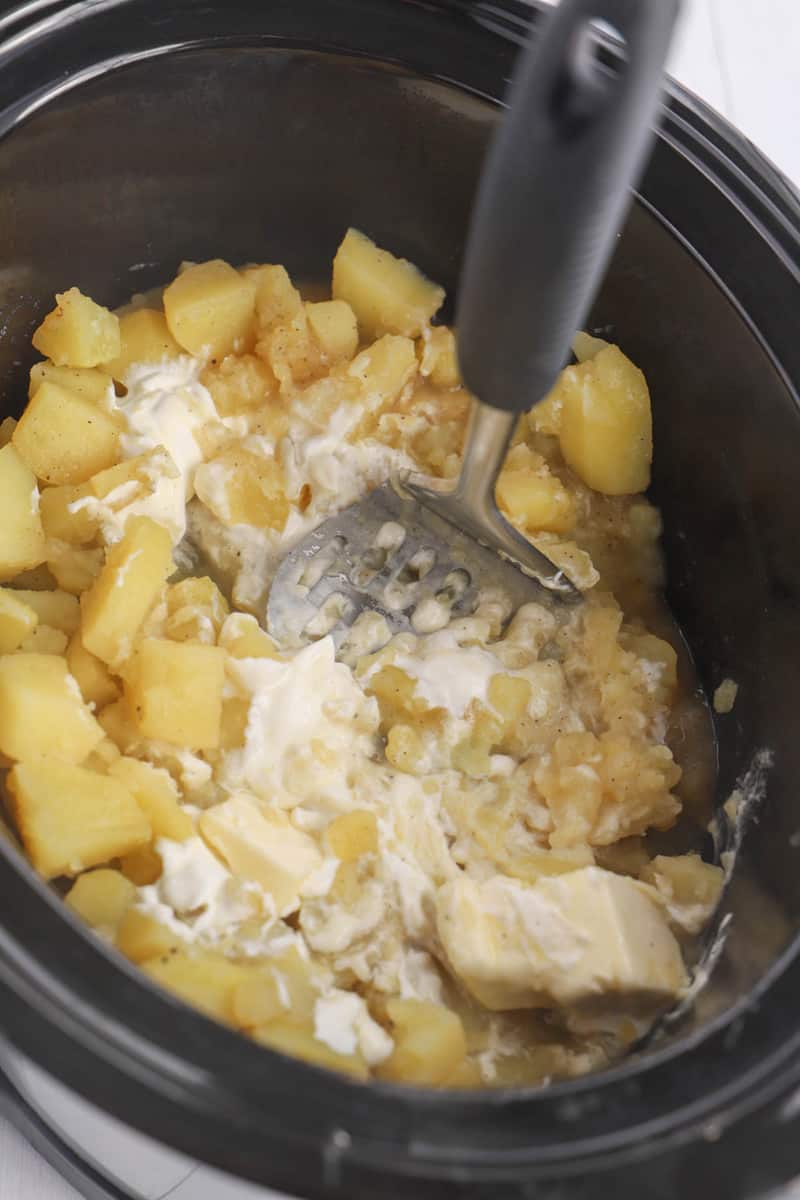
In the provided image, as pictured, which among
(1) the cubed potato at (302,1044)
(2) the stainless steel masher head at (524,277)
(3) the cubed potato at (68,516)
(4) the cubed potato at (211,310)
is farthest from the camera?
(4) the cubed potato at (211,310)

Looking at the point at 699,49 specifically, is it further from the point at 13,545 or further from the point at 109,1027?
the point at 109,1027

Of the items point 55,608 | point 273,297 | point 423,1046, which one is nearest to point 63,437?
point 55,608

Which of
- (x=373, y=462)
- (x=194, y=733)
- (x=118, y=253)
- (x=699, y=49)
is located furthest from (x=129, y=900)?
(x=699, y=49)

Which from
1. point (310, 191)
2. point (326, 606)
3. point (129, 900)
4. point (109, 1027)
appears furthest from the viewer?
point (310, 191)

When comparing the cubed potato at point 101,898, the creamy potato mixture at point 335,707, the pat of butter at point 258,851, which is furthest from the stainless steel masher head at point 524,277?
the cubed potato at point 101,898

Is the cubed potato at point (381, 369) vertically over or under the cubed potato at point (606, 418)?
under

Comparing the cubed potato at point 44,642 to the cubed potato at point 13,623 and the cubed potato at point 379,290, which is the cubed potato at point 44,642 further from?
the cubed potato at point 379,290

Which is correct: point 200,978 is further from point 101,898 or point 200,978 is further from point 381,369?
point 381,369
